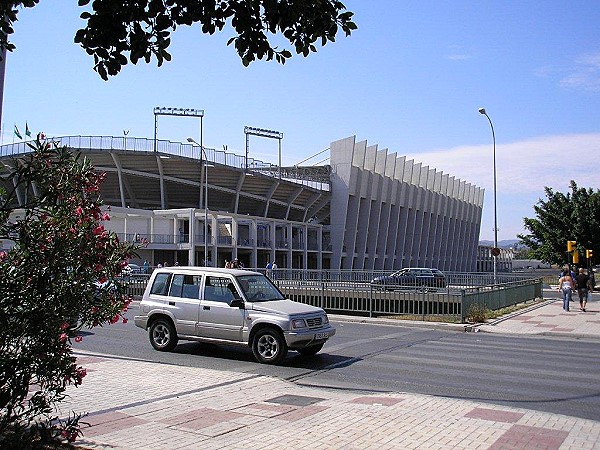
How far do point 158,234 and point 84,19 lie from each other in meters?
58.5

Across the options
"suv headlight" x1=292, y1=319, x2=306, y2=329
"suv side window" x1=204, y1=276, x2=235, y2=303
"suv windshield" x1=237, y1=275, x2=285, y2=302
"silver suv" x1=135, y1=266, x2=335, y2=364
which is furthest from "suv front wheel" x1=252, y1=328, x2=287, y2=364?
"suv side window" x1=204, y1=276, x2=235, y2=303

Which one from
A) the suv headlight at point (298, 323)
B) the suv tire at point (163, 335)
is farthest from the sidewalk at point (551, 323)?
the suv tire at point (163, 335)

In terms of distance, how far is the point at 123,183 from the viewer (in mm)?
74000

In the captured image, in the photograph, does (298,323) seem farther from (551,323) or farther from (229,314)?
(551,323)

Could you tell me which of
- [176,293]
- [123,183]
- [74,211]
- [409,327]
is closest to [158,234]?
[123,183]

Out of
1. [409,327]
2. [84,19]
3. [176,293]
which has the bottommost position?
[409,327]

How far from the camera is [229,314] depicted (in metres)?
13.1

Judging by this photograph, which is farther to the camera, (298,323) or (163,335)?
(163,335)

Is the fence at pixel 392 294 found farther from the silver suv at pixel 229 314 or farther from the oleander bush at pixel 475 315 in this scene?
the silver suv at pixel 229 314

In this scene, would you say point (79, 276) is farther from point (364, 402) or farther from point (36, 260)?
point (364, 402)

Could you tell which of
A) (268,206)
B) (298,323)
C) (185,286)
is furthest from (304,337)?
(268,206)

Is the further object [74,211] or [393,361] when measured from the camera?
[393,361]

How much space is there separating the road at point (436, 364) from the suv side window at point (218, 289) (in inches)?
49.5

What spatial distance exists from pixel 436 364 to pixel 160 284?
20.6 feet
